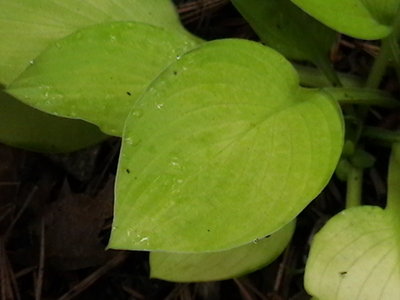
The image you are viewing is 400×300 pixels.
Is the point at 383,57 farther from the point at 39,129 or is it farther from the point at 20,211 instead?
the point at 20,211

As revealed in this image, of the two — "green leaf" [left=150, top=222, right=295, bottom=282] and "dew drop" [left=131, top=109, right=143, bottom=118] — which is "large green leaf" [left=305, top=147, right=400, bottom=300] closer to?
"green leaf" [left=150, top=222, right=295, bottom=282]

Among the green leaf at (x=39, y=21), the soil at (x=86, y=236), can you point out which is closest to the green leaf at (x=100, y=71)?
the green leaf at (x=39, y=21)

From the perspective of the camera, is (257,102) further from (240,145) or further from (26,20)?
(26,20)

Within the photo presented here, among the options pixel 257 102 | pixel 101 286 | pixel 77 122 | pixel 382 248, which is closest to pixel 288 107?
pixel 257 102

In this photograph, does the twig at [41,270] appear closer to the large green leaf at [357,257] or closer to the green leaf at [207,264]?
the green leaf at [207,264]

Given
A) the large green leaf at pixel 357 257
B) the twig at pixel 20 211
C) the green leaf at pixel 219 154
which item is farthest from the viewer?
the twig at pixel 20 211

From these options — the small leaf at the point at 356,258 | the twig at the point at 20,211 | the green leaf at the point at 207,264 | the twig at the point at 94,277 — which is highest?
the small leaf at the point at 356,258

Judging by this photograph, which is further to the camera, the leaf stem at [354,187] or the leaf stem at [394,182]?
the leaf stem at [354,187]
